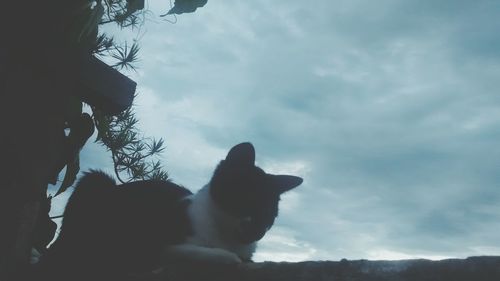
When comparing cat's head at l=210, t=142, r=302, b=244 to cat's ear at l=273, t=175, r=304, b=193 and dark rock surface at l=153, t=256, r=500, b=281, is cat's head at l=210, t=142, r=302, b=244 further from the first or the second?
→ dark rock surface at l=153, t=256, r=500, b=281

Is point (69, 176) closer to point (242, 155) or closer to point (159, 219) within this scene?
point (159, 219)

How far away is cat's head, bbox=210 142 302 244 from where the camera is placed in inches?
84.5

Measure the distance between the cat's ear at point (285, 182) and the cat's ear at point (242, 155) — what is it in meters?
0.19

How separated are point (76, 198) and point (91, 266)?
1.49 feet

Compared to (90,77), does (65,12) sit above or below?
above

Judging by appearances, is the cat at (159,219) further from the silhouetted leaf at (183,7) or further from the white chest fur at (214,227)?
the silhouetted leaf at (183,7)

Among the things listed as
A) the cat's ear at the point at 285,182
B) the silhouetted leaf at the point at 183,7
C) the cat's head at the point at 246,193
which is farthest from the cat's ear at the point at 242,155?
the silhouetted leaf at the point at 183,7

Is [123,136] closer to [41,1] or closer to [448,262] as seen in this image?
[41,1]

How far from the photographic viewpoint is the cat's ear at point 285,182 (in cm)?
236

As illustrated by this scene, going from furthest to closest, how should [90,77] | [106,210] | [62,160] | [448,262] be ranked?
[106,210]
[62,160]
[90,77]
[448,262]

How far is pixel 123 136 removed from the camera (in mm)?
3287

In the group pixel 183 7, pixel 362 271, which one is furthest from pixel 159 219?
pixel 362 271

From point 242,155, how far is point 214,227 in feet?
1.30

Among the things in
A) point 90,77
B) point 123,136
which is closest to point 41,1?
point 90,77
